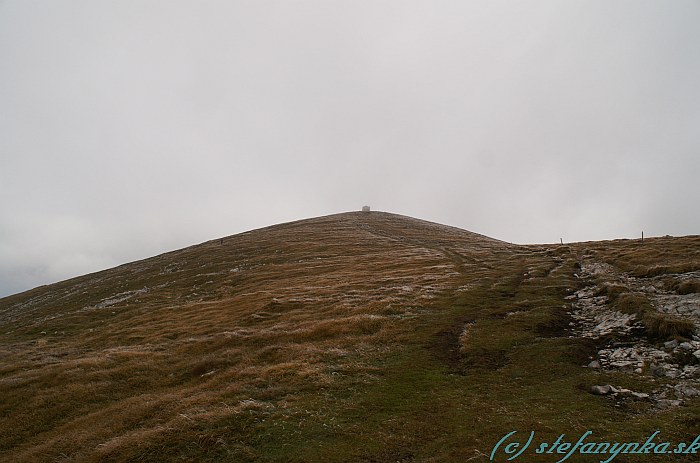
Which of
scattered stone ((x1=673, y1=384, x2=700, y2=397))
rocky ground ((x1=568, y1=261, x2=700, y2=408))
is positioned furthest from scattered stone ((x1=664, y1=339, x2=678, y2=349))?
scattered stone ((x1=673, y1=384, x2=700, y2=397))

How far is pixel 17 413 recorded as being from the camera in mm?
30469

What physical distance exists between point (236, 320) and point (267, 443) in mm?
32321

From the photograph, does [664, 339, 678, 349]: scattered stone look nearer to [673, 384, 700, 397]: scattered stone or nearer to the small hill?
the small hill

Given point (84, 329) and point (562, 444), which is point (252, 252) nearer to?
point (84, 329)

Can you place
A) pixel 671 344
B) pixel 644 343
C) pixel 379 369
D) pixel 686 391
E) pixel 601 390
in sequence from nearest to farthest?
pixel 686 391 → pixel 601 390 → pixel 671 344 → pixel 644 343 → pixel 379 369

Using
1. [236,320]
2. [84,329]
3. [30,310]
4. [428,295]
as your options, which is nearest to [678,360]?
[428,295]

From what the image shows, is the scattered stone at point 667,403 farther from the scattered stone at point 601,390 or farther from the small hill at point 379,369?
the scattered stone at point 601,390

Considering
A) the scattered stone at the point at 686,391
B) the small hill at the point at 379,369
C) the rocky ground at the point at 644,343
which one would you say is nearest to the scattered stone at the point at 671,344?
the rocky ground at the point at 644,343

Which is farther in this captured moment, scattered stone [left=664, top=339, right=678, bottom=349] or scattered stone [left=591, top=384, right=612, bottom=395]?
scattered stone [left=664, top=339, right=678, bottom=349]

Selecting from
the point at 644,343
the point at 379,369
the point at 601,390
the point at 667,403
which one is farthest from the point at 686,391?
the point at 379,369

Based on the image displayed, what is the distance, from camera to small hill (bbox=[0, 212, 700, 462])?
19.0m

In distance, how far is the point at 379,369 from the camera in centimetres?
2792

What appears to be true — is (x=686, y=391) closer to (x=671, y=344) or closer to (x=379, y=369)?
(x=671, y=344)

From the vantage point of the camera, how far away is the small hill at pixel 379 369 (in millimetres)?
18984
